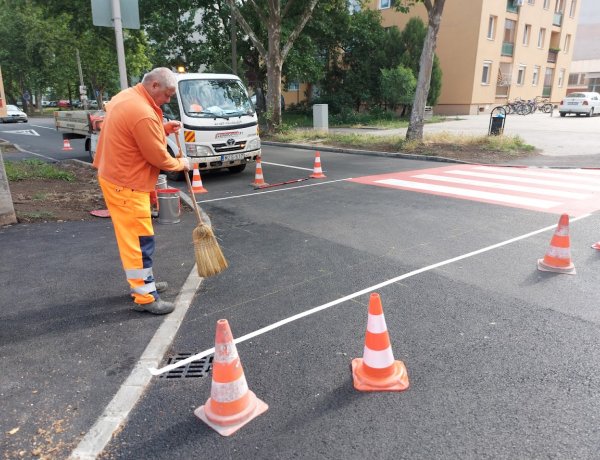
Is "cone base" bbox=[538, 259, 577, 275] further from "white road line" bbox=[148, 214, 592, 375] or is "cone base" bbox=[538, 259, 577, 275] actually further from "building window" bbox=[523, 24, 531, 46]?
"building window" bbox=[523, 24, 531, 46]

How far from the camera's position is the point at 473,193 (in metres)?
9.11

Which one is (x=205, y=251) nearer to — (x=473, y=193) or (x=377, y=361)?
(x=377, y=361)

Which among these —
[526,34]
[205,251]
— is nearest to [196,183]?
[205,251]

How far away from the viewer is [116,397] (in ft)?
9.79

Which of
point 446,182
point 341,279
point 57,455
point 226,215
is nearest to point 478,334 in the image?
point 341,279

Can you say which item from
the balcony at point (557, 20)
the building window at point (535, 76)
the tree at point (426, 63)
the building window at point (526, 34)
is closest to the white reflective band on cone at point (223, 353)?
the tree at point (426, 63)

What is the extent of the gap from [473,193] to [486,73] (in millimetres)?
29262

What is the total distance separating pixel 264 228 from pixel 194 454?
4.59 meters

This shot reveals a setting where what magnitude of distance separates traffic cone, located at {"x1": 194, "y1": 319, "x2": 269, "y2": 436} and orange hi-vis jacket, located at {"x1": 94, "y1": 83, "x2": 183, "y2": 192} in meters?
1.79

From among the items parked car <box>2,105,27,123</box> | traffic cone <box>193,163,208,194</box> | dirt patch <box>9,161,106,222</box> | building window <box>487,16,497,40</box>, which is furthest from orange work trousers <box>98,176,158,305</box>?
parked car <box>2,105,27,123</box>

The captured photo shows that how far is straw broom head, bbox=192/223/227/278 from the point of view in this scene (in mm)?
4395

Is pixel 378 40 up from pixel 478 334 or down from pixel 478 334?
up

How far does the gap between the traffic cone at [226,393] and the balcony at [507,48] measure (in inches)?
1523

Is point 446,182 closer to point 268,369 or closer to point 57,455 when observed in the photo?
point 268,369
